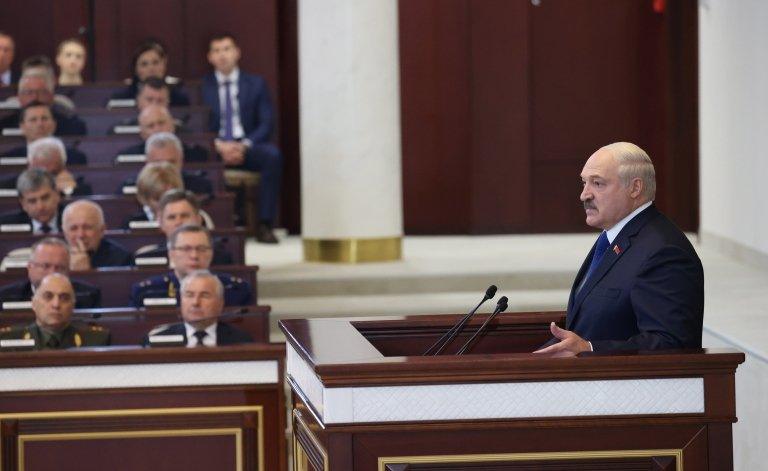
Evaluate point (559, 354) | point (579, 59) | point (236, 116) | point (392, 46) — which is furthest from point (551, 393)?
point (579, 59)

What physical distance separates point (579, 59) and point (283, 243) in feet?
8.88

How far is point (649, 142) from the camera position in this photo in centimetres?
1130

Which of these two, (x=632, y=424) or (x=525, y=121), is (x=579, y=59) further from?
(x=632, y=424)

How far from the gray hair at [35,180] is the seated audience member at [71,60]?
3313 mm

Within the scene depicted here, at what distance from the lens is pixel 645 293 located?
9.97ft

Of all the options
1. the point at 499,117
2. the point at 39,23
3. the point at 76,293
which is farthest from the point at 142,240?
the point at 39,23

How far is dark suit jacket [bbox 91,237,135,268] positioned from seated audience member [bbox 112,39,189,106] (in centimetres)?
327

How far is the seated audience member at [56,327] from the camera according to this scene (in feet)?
18.0

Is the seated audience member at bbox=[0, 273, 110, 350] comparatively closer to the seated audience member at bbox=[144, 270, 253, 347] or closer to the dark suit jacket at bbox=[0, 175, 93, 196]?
the seated audience member at bbox=[144, 270, 253, 347]

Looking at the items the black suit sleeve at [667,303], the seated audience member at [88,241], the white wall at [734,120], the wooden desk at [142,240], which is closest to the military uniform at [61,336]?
the seated audience member at [88,241]

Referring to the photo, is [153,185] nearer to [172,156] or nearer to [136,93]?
[172,156]

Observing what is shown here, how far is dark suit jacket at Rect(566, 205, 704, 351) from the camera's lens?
2.98 metres

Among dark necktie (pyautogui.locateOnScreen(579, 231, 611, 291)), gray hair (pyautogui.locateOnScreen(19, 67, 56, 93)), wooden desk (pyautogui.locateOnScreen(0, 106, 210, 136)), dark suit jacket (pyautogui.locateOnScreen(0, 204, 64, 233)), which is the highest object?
gray hair (pyautogui.locateOnScreen(19, 67, 56, 93))

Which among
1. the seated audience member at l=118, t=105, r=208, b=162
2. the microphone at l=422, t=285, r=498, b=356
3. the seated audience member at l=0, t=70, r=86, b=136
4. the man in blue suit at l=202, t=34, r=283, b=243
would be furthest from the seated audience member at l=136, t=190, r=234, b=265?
the microphone at l=422, t=285, r=498, b=356
